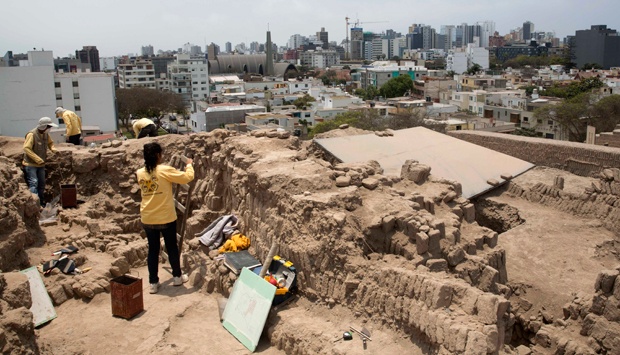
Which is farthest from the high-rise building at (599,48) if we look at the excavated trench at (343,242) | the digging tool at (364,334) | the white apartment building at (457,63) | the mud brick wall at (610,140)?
the digging tool at (364,334)

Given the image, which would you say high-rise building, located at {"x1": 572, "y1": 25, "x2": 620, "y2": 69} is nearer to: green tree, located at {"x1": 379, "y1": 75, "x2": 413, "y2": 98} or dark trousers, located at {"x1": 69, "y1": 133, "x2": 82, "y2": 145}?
green tree, located at {"x1": 379, "y1": 75, "x2": 413, "y2": 98}

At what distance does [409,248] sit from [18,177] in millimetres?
5707

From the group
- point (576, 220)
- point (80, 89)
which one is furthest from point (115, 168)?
point (80, 89)

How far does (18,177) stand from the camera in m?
7.92

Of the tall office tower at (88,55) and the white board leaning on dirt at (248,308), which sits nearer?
the white board leaning on dirt at (248,308)

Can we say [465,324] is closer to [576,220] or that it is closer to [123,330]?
[123,330]

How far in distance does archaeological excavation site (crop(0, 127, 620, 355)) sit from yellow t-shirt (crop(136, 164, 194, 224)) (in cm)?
81

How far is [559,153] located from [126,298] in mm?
10586

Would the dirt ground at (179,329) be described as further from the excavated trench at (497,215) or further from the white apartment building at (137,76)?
the white apartment building at (137,76)

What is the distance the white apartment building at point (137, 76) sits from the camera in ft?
233

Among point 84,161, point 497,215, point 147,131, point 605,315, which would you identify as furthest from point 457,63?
point 605,315

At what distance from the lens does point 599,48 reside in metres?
95.9

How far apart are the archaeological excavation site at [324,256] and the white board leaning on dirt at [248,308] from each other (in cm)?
6

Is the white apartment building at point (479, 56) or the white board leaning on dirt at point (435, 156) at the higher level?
the white apartment building at point (479, 56)
